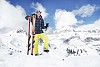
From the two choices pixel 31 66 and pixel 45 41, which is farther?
pixel 45 41

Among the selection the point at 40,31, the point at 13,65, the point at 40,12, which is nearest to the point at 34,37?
the point at 40,31

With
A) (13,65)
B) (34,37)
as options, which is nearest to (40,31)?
(34,37)

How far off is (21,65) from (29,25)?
673cm

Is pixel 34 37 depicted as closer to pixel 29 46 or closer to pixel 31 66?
pixel 29 46

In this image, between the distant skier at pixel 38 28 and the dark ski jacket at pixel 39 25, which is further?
the dark ski jacket at pixel 39 25

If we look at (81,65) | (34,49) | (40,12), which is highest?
(40,12)

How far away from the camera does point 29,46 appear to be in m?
16.8

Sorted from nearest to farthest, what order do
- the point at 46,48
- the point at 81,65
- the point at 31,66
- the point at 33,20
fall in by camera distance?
the point at 81,65, the point at 31,66, the point at 46,48, the point at 33,20

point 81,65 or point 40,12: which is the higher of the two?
Answer: point 40,12

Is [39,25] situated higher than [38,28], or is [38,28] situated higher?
[39,25]

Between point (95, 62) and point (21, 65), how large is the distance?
3283mm

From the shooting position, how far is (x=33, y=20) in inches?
631

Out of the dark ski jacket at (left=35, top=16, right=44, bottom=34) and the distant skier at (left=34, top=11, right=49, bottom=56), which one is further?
the dark ski jacket at (left=35, top=16, right=44, bottom=34)

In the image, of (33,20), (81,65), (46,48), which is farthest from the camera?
(33,20)
